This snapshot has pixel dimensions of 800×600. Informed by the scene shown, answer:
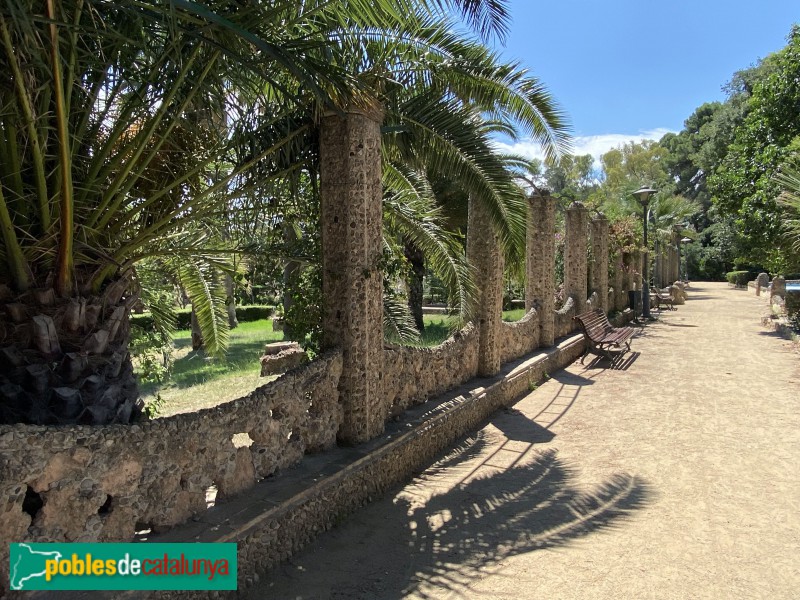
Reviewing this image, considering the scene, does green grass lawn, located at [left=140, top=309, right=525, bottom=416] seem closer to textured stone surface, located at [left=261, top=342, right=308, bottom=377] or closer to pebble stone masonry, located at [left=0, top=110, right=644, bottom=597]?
textured stone surface, located at [left=261, top=342, right=308, bottom=377]

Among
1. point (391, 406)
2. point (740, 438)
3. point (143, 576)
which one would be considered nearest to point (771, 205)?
point (740, 438)

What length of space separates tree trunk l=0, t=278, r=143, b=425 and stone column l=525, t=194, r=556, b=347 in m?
9.03

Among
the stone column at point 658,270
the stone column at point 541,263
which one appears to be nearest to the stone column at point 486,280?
the stone column at point 541,263

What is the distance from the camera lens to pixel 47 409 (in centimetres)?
333

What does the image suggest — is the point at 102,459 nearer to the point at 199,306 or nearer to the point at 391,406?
the point at 391,406

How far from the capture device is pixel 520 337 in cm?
1030

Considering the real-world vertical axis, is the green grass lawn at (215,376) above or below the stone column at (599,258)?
below

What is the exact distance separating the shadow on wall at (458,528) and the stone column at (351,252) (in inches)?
36.1

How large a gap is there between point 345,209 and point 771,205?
1269 cm

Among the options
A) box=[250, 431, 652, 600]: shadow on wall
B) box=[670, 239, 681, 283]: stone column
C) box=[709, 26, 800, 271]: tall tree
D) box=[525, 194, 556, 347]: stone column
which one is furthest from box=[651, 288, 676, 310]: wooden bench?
box=[250, 431, 652, 600]: shadow on wall

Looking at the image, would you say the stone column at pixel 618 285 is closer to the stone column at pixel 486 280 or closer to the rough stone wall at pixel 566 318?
the rough stone wall at pixel 566 318

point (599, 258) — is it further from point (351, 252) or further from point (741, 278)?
point (741, 278)

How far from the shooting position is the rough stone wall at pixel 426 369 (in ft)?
19.8

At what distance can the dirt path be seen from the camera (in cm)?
369
